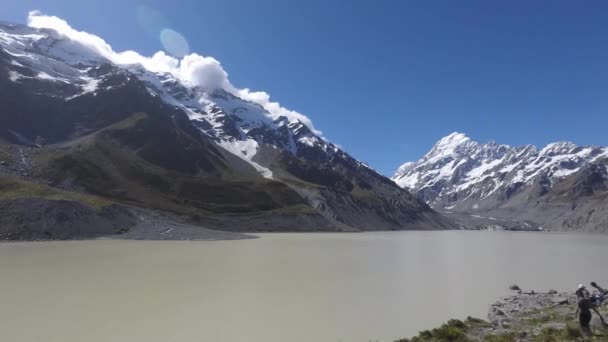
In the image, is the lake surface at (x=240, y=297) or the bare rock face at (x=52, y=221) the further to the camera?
the bare rock face at (x=52, y=221)

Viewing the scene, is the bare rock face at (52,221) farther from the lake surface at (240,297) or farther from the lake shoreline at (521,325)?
the lake shoreline at (521,325)

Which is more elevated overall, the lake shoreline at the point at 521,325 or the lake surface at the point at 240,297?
the lake shoreline at the point at 521,325

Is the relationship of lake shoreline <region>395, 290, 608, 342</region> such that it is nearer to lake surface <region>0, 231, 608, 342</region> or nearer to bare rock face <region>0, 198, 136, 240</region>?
lake surface <region>0, 231, 608, 342</region>

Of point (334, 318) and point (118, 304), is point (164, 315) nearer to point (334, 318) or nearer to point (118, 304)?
point (118, 304)

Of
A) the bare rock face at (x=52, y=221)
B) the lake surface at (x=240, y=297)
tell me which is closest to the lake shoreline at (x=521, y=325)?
the lake surface at (x=240, y=297)

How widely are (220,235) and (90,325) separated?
80168 millimetres

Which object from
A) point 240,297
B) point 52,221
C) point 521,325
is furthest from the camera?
point 52,221

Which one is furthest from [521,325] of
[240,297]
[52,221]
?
[52,221]

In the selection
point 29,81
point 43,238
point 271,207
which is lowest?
point 43,238

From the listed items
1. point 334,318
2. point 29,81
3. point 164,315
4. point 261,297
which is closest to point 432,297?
point 334,318

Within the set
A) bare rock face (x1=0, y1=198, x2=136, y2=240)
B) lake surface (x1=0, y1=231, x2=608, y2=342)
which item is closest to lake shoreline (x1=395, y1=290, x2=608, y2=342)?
lake surface (x1=0, y1=231, x2=608, y2=342)

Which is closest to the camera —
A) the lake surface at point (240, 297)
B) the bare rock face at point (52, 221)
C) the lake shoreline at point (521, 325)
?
the lake shoreline at point (521, 325)

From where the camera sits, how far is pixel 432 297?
28.3 m

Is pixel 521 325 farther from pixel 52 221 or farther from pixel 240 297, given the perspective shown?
pixel 52 221
